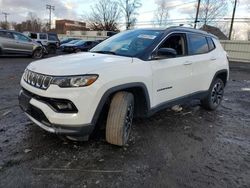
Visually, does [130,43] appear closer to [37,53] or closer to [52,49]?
[37,53]

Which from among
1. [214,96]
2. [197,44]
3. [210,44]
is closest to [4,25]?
[210,44]

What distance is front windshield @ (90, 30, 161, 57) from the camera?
13.1ft

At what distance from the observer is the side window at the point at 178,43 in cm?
439

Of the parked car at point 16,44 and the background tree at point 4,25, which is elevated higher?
the background tree at point 4,25

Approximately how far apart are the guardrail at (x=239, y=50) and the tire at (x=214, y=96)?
21.3 metres

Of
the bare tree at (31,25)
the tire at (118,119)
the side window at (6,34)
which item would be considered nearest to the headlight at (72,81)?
the tire at (118,119)

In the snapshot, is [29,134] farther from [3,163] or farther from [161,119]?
[161,119]

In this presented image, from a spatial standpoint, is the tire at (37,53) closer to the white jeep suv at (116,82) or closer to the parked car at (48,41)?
the parked car at (48,41)

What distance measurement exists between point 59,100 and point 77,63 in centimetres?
56

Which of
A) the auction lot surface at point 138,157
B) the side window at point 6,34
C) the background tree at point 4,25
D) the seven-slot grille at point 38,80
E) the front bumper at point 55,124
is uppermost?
the background tree at point 4,25

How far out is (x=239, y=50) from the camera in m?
25.4

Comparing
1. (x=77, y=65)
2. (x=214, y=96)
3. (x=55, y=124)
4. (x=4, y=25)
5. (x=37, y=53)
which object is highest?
→ (x=4, y=25)

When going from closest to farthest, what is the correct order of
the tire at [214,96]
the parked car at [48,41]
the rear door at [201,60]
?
the rear door at [201,60] < the tire at [214,96] < the parked car at [48,41]

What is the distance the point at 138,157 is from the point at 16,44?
1461cm
